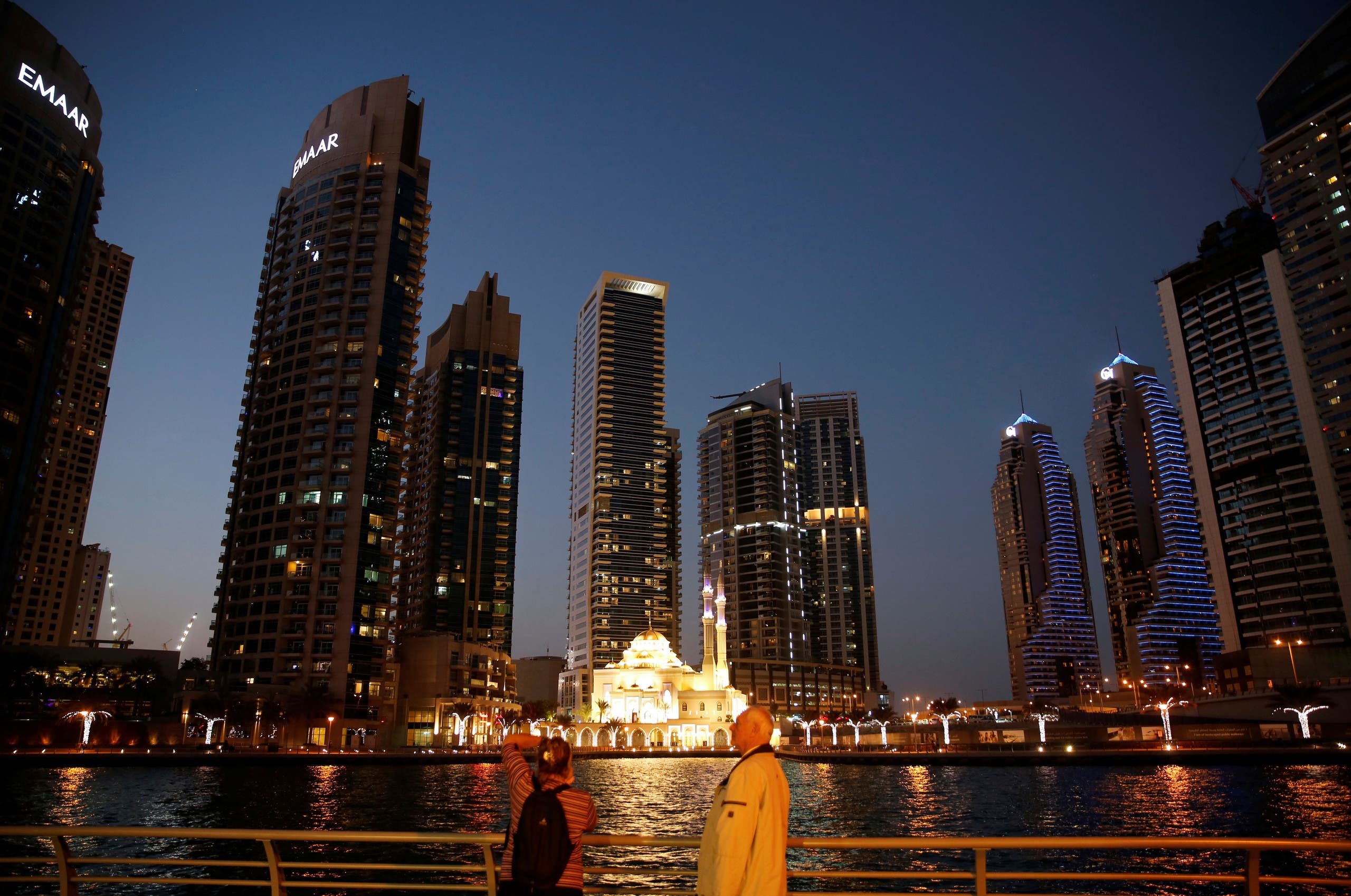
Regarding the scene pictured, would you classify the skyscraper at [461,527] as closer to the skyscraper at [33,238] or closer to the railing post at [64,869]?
the skyscraper at [33,238]

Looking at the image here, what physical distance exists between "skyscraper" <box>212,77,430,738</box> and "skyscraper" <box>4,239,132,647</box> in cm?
4828

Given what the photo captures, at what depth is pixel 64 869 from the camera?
8.18 meters

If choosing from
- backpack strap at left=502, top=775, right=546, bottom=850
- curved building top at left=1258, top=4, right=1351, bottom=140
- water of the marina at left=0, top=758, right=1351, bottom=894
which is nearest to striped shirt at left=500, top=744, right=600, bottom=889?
backpack strap at left=502, top=775, right=546, bottom=850

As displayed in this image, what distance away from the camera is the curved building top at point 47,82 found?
338 ft

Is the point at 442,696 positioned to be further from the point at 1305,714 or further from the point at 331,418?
the point at 1305,714

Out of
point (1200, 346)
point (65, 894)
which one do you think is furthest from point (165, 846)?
point (1200, 346)

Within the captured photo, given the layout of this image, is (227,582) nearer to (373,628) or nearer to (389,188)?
(373,628)

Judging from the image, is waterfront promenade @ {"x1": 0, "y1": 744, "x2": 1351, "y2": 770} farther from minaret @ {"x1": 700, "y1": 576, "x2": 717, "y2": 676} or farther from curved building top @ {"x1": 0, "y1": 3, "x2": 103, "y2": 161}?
curved building top @ {"x1": 0, "y1": 3, "x2": 103, "y2": 161}

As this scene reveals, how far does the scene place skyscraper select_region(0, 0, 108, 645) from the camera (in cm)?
9938

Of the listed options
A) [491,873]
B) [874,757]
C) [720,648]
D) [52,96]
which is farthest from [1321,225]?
[52,96]

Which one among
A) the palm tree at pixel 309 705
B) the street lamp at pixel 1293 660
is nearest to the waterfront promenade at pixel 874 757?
the palm tree at pixel 309 705

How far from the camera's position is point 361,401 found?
122m

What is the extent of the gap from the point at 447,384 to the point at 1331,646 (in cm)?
16363

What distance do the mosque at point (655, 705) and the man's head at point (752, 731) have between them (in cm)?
16452
